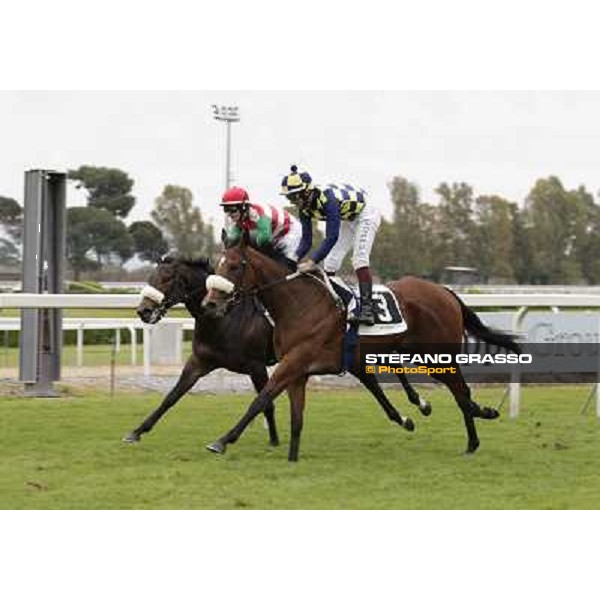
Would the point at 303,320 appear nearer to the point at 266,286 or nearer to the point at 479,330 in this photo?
the point at 266,286

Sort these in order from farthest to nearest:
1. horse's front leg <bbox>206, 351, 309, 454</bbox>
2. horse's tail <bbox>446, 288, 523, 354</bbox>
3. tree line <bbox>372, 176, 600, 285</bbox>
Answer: tree line <bbox>372, 176, 600, 285</bbox>, horse's tail <bbox>446, 288, 523, 354</bbox>, horse's front leg <bbox>206, 351, 309, 454</bbox>

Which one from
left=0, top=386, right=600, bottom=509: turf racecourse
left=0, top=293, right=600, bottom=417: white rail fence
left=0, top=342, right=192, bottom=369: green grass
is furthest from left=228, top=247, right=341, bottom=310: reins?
left=0, top=342, right=192, bottom=369: green grass

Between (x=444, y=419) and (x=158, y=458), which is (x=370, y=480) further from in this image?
(x=444, y=419)

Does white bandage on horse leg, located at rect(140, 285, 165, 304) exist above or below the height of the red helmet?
below

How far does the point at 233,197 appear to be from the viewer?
23.4 feet

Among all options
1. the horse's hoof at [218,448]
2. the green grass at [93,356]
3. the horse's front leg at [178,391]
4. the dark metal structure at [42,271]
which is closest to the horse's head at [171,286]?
the horse's front leg at [178,391]

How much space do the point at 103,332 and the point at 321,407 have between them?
1391cm

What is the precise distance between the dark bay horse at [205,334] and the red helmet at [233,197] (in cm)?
69

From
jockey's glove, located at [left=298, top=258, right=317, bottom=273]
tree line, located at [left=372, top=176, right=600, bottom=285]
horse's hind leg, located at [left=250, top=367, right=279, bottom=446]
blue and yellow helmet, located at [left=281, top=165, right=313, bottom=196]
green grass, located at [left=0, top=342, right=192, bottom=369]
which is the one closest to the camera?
blue and yellow helmet, located at [left=281, top=165, right=313, bottom=196]

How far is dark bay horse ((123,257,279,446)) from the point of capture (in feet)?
24.8

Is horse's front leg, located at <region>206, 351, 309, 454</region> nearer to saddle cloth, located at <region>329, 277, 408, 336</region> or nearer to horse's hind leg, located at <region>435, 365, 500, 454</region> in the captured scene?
saddle cloth, located at <region>329, 277, 408, 336</region>

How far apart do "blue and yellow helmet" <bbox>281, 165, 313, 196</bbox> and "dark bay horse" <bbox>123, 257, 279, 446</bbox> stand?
1014 millimetres

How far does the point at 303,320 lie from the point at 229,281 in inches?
23.6

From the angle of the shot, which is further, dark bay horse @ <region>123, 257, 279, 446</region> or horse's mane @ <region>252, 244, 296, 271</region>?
dark bay horse @ <region>123, 257, 279, 446</region>
